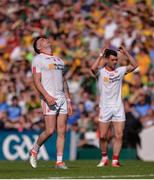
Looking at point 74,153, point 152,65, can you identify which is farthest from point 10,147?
point 152,65

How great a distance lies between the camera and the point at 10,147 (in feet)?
65.2

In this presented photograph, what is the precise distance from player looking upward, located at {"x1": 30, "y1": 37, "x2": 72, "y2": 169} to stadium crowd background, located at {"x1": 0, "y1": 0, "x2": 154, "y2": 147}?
605 centimetres

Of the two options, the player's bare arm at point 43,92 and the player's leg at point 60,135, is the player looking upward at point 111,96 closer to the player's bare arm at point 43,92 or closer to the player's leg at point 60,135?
the player's leg at point 60,135

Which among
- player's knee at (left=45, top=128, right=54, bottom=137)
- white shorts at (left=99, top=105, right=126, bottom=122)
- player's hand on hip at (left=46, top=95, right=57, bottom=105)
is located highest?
player's hand on hip at (left=46, top=95, right=57, bottom=105)

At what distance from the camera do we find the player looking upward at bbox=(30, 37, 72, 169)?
13.6 meters

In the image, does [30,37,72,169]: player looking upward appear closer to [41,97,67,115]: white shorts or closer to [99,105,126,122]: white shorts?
[41,97,67,115]: white shorts

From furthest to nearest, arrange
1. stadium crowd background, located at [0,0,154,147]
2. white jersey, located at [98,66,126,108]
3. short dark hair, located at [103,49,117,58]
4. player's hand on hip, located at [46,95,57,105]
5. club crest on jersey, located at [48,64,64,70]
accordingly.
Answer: stadium crowd background, located at [0,0,154,147], white jersey, located at [98,66,126,108], short dark hair, located at [103,49,117,58], club crest on jersey, located at [48,64,64,70], player's hand on hip, located at [46,95,57,105]

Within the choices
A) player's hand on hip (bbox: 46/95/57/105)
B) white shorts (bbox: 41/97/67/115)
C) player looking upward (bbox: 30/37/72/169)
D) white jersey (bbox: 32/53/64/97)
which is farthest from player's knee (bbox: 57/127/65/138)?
white jersey (bbox: 32/53/64/97)

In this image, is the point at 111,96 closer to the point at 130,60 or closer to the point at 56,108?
the point at 130,60

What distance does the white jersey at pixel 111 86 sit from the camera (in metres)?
14.9

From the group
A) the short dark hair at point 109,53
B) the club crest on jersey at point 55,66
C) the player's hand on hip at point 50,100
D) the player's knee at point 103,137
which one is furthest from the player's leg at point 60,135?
the short dark hair at point 109,53

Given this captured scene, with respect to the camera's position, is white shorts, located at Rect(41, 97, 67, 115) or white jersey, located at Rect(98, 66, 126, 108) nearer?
white shorts, located at Rect(41, 97, 67, 115)

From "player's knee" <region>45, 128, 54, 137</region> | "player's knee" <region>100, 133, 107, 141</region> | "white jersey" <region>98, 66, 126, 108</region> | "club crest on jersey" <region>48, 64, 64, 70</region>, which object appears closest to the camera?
"player's knee" <region>45, 128, 54, 137</region>

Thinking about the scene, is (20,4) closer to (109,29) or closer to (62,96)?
(109,29)
